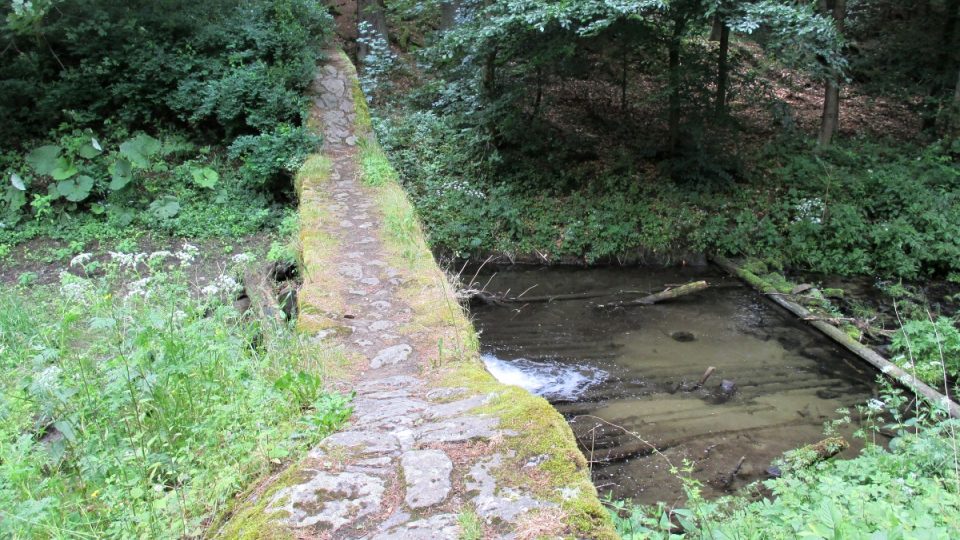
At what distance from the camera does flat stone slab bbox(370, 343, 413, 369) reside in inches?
151

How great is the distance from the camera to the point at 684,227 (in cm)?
959

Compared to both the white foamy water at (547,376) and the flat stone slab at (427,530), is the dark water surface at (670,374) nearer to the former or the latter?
the white foamy water at (547,376)

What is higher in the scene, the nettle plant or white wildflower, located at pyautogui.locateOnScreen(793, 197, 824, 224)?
the nettle plant

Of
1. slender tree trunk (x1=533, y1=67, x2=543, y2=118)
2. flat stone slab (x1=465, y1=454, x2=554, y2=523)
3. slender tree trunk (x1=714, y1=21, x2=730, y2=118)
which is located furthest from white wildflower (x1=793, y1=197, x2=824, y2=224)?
flat stone slab (x1=465, y1=454, x2=554, y2=523)

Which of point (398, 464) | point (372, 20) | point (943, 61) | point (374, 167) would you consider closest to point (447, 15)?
point (372, 20)

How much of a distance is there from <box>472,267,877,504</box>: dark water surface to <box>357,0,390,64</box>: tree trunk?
22.4 ft

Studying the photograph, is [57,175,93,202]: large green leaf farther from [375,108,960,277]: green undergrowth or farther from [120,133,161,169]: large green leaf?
[375,108,960,277]: green undergrowth

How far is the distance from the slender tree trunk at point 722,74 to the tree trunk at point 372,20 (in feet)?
22.4

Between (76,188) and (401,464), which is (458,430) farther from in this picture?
(76,188)

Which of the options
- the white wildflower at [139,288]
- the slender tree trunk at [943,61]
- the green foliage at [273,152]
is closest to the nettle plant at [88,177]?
the green foliage at [273,152]

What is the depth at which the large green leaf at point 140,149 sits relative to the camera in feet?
27.4

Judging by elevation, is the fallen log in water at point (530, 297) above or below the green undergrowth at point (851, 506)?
below

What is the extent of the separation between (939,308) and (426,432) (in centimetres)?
835

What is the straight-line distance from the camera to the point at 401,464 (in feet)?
8.73
